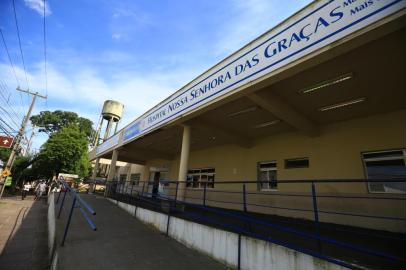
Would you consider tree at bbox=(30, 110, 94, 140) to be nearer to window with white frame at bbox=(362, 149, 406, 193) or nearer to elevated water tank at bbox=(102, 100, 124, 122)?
elevated water tank at bbox=(102, 100, 124, 122)

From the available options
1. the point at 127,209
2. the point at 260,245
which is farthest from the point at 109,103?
the point at 260,245

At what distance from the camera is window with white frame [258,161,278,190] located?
31.3ft

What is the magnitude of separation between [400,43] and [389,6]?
1.14 metres

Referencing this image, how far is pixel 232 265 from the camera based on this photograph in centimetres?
446

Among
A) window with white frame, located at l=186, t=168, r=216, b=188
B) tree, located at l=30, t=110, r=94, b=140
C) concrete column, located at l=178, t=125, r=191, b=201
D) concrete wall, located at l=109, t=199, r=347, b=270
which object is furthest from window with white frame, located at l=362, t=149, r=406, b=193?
tree, located at l=30, t=110, r=94, b=140

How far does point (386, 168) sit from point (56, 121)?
55.0 metres

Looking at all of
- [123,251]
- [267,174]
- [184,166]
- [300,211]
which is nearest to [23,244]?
[123,251]

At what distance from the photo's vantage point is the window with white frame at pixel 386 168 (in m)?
6.45

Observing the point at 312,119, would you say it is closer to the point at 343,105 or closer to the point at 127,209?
the point at 343,105

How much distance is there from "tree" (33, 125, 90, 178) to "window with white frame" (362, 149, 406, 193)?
27710mm

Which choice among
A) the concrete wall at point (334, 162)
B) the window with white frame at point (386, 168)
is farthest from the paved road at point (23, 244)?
the window with white frame at point (386, 168)

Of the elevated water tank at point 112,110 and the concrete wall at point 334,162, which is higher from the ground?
the elevated water tank at point 112,110

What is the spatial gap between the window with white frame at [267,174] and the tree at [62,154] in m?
23.6

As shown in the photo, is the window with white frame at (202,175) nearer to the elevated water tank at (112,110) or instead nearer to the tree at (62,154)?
the tree at (62,154)
